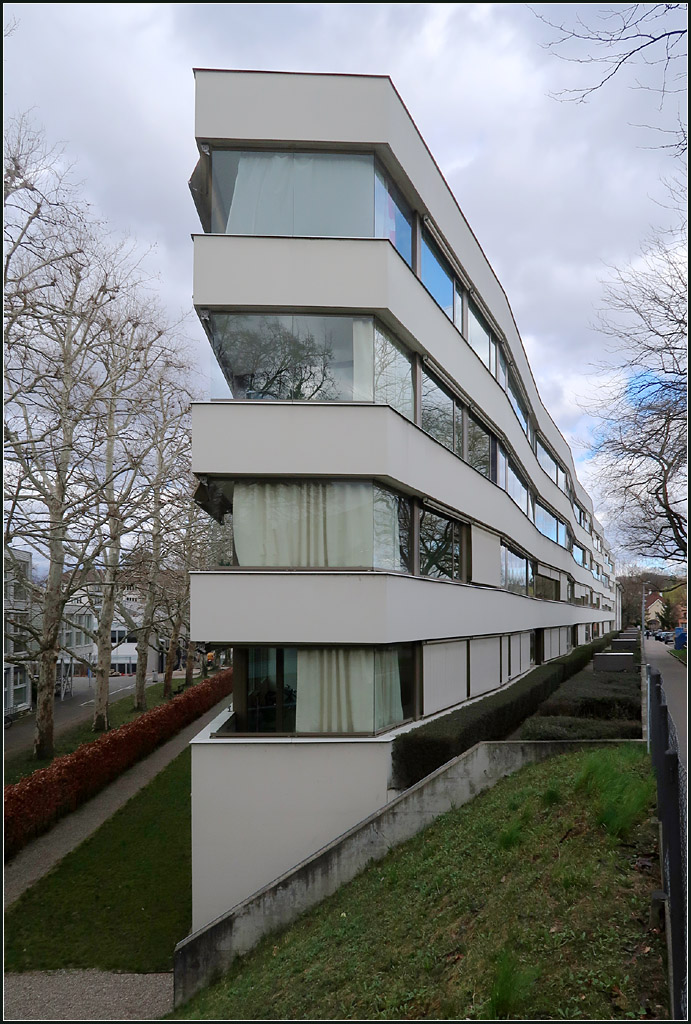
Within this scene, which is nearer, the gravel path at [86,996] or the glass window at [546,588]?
the gravel path at [86,996]

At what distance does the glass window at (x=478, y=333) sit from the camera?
65.0 ft

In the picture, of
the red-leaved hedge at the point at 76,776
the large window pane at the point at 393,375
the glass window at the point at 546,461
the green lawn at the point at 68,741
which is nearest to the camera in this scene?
the large window pane at the point at 393,375

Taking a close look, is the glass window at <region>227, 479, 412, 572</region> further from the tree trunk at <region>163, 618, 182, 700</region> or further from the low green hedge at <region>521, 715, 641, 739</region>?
the tree trunk at <region>163, 618, 182, 700</region>

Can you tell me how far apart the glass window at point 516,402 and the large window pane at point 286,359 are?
14269mm

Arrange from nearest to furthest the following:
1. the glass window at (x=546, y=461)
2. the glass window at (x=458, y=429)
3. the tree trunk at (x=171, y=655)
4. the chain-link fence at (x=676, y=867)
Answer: the chain-link fence at (x=676, y=867) → the glass window at (x=458, y=429) → the glass window at (x=546, y=461) → the tree trunk at (x=171, y=655)

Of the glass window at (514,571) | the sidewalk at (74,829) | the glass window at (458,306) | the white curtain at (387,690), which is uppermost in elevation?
the glass window at (458,306)

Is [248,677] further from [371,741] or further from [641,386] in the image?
[641,386]

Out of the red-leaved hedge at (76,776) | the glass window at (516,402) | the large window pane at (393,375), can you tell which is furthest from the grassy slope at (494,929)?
the glass window at (516,402)

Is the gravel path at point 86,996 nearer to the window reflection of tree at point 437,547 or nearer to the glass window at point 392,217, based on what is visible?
the window reflection of tree at point 437,547

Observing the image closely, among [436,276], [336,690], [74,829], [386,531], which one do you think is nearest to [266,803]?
[336,690]

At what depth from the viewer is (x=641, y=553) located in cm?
2827

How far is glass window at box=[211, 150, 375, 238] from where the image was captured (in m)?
12.8

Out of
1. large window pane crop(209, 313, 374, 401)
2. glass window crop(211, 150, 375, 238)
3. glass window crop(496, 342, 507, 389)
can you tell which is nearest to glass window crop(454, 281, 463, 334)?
glass window crop(496, 342, 507, 389)

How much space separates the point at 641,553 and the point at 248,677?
63.8 feet
